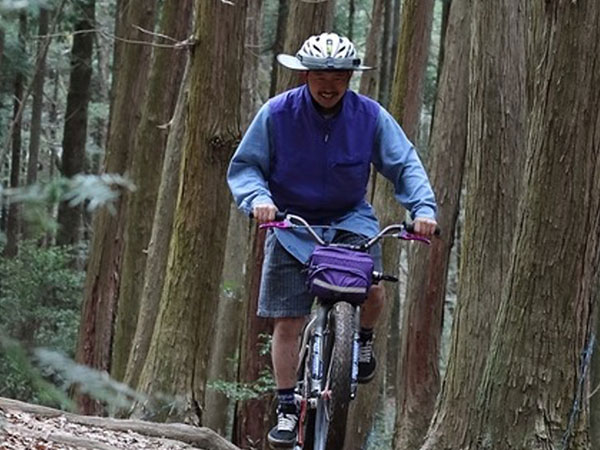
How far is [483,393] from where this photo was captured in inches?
209

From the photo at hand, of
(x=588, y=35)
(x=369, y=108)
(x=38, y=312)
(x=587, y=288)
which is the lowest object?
(x=38, y=312)

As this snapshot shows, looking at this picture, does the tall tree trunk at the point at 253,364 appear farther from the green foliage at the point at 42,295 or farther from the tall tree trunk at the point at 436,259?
the green foliage at the point at 42,295

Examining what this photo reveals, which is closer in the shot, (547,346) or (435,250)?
(547,346)

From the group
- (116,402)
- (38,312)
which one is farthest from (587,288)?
(38,312)

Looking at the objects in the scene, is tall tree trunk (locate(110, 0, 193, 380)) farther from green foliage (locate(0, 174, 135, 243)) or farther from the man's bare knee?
green foliage (locate(0, 174, 135, 243))

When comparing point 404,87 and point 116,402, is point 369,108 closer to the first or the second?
point 116,402

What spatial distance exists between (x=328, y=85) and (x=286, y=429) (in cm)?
176

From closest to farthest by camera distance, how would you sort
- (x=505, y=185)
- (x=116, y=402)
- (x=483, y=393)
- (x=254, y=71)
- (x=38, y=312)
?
(x=116, y=402)
(x=483, y=393)
(x=505, y=185)
(x=254, y=71)
(x=38, y=312)

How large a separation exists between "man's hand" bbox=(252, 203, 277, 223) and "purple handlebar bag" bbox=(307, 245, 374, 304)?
1.06ft

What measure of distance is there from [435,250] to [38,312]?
8.80m

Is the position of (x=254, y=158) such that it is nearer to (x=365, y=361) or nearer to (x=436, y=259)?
(x=365, y=361)

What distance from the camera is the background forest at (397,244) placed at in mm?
4953

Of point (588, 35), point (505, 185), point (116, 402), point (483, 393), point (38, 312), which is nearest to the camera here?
point (116, 402)

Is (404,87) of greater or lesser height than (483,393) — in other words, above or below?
above
